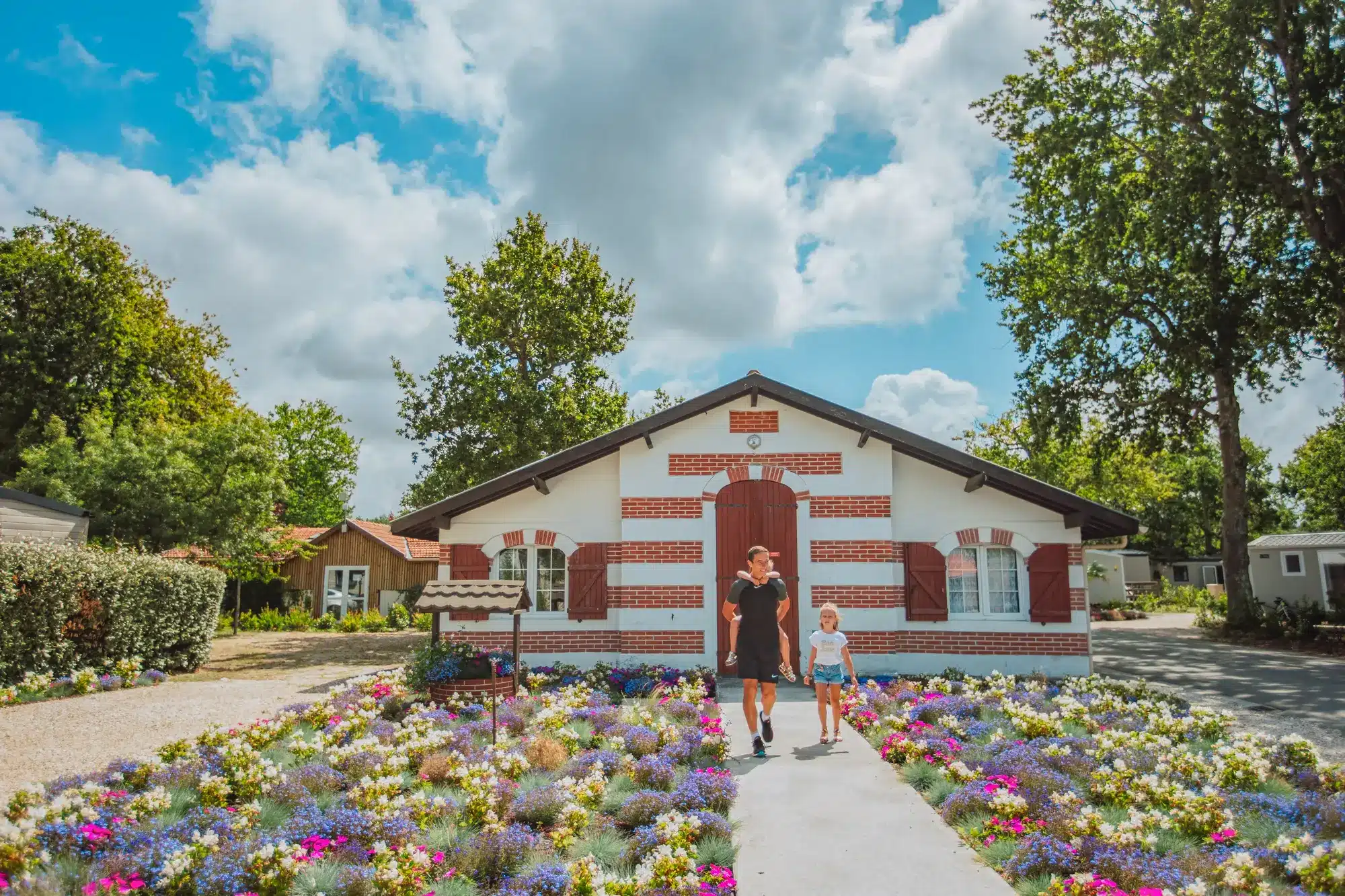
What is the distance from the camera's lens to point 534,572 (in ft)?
45.6

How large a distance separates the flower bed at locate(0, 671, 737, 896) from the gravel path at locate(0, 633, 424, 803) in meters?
1.72

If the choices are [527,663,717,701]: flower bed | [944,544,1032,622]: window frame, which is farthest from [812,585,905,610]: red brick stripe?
[527,663,717,701]: flower bed

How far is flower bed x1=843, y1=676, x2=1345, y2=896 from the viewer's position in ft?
15.9

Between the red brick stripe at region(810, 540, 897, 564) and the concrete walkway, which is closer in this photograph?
the concrete walkway

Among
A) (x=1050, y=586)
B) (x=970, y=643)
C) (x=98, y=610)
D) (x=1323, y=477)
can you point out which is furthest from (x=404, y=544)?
(x=1323, y=477)

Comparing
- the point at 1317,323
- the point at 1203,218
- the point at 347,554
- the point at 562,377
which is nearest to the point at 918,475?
the point at 1203,218

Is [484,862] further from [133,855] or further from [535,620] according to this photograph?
[535,620]

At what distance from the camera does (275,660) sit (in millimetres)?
18969

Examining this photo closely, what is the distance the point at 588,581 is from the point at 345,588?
22.8m

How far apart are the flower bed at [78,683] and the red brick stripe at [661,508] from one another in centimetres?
885

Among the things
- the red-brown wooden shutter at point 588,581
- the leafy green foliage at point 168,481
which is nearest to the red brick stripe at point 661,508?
the red-brown wooden shutter at point 588,581

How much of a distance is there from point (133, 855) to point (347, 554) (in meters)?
29.8

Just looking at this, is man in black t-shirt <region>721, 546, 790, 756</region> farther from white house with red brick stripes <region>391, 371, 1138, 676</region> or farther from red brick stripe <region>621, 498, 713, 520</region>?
red brick stripe <region>621, 498, 713, 520</region>

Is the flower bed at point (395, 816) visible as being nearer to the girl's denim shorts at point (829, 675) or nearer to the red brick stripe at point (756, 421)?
the girl's denim shorts at point (829, 675)
